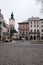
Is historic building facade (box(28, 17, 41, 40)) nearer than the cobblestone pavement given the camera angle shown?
No

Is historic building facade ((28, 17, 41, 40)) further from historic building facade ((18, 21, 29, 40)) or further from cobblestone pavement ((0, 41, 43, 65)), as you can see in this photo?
cobblestone pavement ((0, 41, 43, 65))

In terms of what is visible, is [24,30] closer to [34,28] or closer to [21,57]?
[34,28]

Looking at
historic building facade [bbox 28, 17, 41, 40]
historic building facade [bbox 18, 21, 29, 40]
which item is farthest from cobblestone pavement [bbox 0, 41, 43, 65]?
historic building facade [bbox 18, 21, 29, 40]

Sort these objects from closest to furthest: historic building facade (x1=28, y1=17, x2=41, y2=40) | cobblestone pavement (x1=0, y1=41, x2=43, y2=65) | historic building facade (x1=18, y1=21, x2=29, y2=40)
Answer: cobblestone pavement (x1=0, y1=41, x2=43, y2=65) → historic building facade (x1=28, y1=17, x2=41, y2=40) → historic building facade (x1=18, y1=21, x2=29, y2=40)

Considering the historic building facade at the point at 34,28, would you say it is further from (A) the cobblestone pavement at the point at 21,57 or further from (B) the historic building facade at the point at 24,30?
(A) the cobblestone pavement at the point at 21,57

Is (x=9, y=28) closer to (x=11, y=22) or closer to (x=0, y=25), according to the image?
(x=11, y=22)

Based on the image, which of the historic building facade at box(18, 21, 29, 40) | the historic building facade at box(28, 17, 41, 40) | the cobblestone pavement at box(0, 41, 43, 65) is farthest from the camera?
the historic building facade at box(18, 21, 29, 40)

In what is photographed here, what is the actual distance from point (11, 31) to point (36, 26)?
18.9 m

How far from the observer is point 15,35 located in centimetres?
9969

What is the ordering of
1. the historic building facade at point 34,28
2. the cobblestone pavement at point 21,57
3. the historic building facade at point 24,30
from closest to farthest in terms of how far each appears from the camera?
1. the cobblestone pavement at point 21,57
2. the historic building facade at point 34,28
3. the historic building facade at point 24,30

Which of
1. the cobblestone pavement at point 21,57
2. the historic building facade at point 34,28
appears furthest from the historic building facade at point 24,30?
the cobblestone pavement at point 21,57

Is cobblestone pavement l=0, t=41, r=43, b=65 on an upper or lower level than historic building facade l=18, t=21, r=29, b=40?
lower

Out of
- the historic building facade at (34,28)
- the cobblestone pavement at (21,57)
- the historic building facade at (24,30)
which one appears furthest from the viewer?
the historic building facade at (24,30)

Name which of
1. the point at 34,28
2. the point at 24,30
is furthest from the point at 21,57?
the point at 24,30
